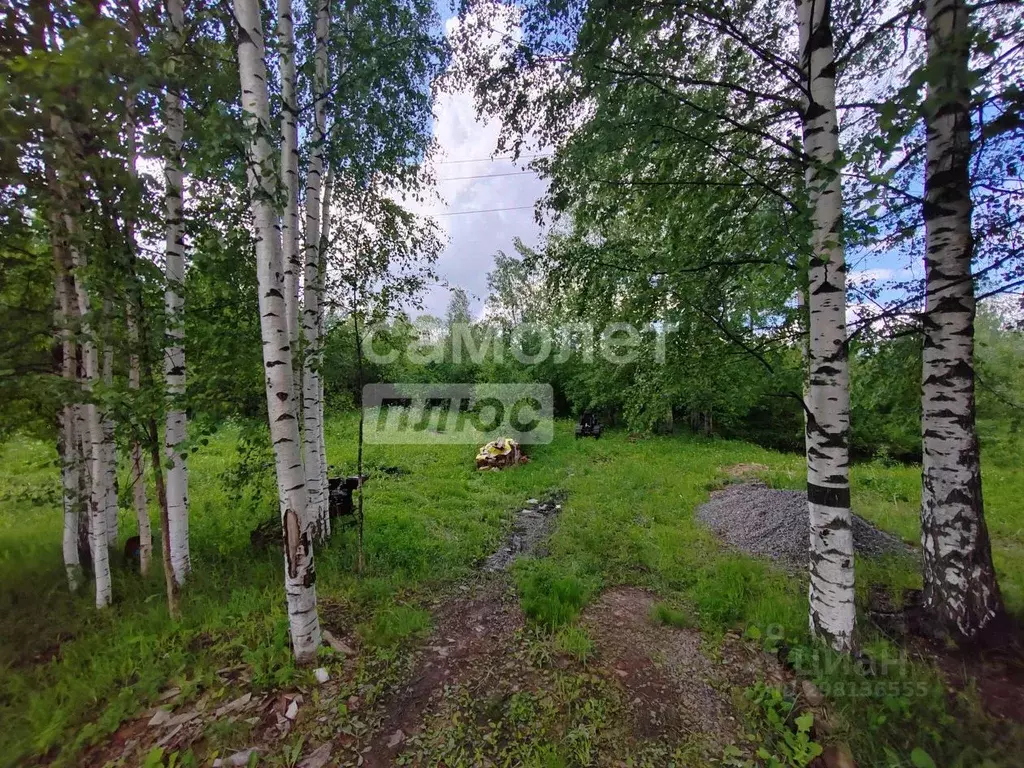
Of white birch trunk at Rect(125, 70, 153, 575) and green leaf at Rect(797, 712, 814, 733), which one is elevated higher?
white birch trunk at Rect(125, 70, 153, 575)

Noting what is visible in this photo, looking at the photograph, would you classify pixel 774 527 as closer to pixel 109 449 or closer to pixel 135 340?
pixel 135 340

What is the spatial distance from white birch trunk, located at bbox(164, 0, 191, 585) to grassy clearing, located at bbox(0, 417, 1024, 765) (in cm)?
56

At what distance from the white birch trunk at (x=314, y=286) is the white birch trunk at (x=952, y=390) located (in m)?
5.44

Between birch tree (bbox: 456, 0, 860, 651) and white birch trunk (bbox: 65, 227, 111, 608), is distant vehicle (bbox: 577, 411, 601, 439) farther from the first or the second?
white birch trunk (bbox: 65, 227, 111, 608)

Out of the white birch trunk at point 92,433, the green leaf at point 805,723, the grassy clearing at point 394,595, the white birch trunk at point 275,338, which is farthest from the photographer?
the white birch trunk at point 92,433

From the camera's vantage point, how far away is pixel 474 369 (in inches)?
689

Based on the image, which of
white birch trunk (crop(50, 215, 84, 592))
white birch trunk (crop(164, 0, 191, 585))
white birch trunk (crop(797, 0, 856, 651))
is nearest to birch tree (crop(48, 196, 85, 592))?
white birch trunk (crop(50, 215, 84, 592))

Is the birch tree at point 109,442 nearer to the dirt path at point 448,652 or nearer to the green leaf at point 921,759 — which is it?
the dirt path at point 448,652

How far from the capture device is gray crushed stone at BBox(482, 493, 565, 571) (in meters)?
5.04

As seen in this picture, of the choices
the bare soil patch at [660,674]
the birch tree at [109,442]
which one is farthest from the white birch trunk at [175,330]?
the bare soil patch at [660,674]

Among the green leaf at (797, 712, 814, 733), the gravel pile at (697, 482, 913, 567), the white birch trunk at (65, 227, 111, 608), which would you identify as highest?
the white birch trunk at (65, 227, 111, 608)

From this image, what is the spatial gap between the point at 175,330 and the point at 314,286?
139 cm

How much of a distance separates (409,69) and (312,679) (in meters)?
6.45

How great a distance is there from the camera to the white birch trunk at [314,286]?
438 centimetres
